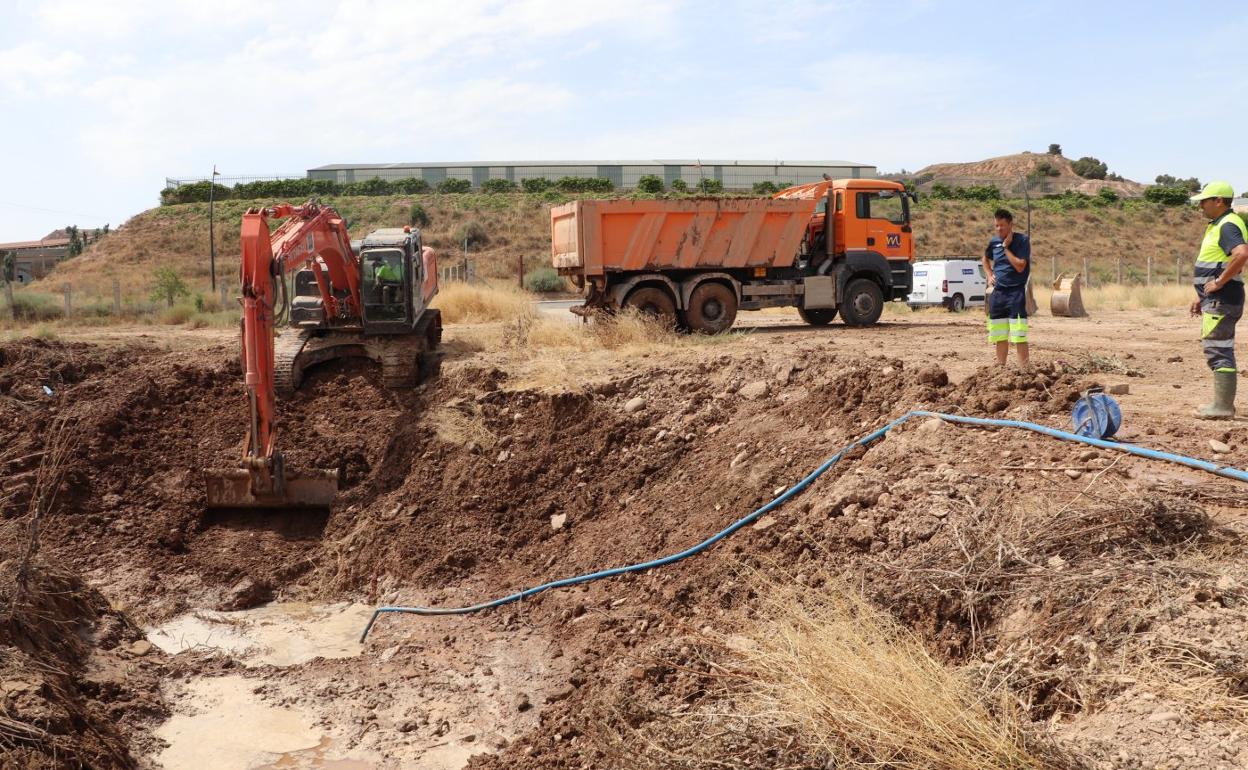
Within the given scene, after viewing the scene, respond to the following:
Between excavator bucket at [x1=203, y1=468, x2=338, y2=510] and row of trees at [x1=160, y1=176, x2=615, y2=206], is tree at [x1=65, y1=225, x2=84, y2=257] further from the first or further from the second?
excavator bucket at [x1=203, y1=468, x2=338, y2=510]

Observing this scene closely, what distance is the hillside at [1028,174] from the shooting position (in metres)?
75.8

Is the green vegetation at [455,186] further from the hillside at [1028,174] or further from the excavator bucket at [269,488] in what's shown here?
the excavator bucket at [269,488]

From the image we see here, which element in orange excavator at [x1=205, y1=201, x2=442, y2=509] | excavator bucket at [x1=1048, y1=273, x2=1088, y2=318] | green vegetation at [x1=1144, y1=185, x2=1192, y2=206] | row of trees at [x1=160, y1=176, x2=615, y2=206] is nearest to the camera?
orange excavator at [x1=205, y1=201, x2=442, y2=509]

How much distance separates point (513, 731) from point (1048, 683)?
3.50 metres

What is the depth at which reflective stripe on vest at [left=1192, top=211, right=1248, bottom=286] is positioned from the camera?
297 inches

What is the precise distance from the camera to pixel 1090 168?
8825cm

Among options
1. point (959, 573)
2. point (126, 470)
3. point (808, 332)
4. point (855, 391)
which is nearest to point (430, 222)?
point (808, 332)

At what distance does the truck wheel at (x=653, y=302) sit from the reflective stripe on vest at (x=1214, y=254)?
9.55 meters

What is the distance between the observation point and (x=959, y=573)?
19.0ft

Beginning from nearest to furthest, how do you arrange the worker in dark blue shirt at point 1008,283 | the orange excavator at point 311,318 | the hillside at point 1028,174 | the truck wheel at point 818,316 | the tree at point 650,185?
the worker in dark blue shirt at point 1008,283
the orange excavator at point 311,318
the truck wheel at point 818,316
the tree at point 650,185
the hillside at point 1028,174

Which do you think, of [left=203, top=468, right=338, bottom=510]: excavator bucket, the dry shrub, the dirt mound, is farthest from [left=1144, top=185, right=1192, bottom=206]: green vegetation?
the dirt mound

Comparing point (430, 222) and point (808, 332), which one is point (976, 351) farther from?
point (430, 222)

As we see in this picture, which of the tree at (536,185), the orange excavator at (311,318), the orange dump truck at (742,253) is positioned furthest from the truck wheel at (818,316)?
the tree at (536,185)

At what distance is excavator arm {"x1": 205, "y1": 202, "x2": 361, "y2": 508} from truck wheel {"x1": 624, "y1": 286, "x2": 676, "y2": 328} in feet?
16.3
